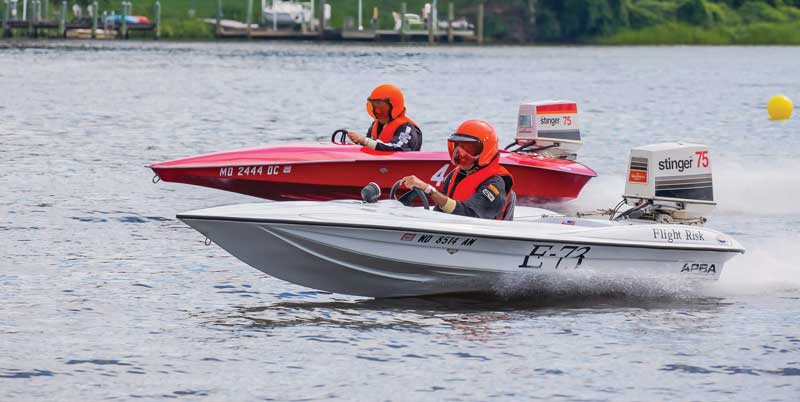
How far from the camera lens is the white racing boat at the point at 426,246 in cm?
A: 1141

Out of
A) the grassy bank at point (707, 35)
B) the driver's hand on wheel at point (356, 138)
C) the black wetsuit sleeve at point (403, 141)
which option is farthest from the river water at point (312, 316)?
the grassy bank at point (707, 35)

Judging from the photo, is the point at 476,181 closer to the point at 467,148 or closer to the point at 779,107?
the point at 467,148

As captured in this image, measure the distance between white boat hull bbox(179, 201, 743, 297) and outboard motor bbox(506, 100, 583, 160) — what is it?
5.71 meters

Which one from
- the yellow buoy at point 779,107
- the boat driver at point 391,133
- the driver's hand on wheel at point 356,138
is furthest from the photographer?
the yellow buoy at point 779,107

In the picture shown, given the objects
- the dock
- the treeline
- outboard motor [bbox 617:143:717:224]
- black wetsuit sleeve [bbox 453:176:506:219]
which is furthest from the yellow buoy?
the treeline

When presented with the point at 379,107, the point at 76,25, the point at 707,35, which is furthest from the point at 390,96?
the point at 707,35

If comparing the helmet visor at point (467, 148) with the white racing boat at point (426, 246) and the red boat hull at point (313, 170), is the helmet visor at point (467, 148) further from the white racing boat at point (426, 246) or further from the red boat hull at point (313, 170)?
the red boat hull at point (313, 170)

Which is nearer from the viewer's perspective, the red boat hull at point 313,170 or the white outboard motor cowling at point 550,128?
the red boat hull at point 313,170

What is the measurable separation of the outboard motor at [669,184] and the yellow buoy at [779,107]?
852 inches

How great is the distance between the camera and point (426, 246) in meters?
11.7

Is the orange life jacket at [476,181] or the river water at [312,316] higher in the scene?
the orange life jacket at [476,181]

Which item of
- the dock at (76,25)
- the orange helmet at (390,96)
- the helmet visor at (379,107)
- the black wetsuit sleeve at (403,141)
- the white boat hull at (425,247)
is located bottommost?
the white boat hull at (425,247)

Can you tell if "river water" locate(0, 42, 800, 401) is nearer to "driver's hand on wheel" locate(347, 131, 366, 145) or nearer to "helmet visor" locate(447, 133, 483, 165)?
"helmet visor" locate(447, 133, 483, 165)

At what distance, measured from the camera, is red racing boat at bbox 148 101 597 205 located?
1769 centimetres
